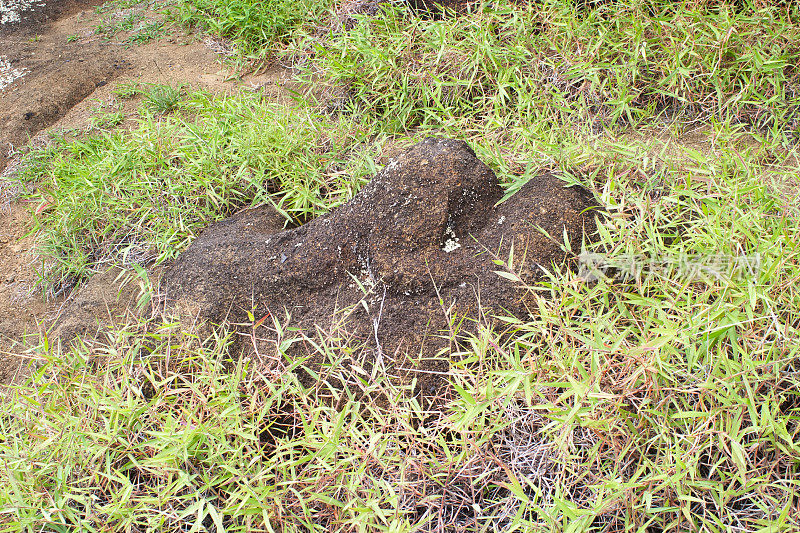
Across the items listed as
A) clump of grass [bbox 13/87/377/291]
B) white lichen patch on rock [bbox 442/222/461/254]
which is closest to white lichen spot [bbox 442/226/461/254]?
white lichen patch on rock [bbox 442/222/461/254]

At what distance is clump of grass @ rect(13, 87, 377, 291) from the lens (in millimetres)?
2256

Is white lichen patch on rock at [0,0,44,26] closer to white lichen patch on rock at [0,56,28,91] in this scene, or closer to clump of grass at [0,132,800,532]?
white lichen patch on rock at [0,56,28,91]

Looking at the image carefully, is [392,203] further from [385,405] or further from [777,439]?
[777,439]

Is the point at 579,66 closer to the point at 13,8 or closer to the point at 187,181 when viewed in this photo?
the point at 187,181

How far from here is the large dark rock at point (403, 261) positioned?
5.18ft

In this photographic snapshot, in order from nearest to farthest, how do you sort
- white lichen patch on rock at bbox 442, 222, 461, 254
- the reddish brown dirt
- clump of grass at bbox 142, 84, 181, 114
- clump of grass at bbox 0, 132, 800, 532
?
clump of grass at bbox 0, 132, 800, 532 → white lichen patch on rock at bbox 442, 222, 461, 254 → the reddish brown dirt → clump of grass at bbox 142, 84, 181, 114

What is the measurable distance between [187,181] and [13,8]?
11.3 ft

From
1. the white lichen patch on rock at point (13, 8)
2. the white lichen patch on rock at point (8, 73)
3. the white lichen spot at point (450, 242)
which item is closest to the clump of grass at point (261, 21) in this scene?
the white lichen patch on rock at point (8, 73)

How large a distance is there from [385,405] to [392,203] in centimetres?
64

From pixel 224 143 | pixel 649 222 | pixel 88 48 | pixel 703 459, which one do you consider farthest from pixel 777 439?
pixel 88 48

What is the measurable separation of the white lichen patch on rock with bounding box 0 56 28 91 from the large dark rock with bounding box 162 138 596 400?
8.69 ft

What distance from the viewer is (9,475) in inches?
51.4

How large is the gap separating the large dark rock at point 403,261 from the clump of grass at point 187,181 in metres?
0.40

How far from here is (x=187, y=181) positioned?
2.36 meters
